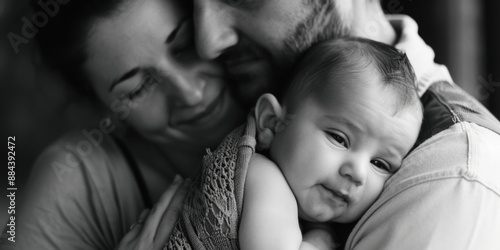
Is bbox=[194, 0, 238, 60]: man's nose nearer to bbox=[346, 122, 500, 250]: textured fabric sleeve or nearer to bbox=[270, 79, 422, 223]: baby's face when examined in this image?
bbox=[270, 79, 422, 223]: baby's face

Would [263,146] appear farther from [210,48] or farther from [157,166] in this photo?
[157,166]

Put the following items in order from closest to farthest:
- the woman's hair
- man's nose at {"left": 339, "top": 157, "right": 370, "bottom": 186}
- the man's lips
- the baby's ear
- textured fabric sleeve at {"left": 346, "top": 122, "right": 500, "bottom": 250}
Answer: textured fabric sleeve at {"left": 346, "top": 122, "right": 500, "bottom": 250} → man's nose at {"left": 339, "top": 157, "right": 370, "bottom": 186} → the baby's ear → the woman's hair → the man's lips

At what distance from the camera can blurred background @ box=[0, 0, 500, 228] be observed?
4.01 feet

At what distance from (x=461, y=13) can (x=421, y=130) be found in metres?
0.75

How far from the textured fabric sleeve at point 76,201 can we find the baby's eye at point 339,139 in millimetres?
629

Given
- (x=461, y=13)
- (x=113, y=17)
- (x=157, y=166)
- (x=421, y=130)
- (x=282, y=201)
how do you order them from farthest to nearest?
(x=461, y=13) < (x=157, y=166) < (x=113, y=17) < (x=421, y=130) < (x=282, y=201)

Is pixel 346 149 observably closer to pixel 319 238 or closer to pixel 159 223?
pixel 319 238

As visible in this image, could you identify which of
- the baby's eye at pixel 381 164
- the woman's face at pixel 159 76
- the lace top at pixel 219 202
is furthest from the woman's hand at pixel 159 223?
the baby's eye at pixel 381 164

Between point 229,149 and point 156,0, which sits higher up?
point 156,0

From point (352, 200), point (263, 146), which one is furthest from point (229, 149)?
point (352, 200)

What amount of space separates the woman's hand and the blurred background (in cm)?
33

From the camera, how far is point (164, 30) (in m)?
1.09

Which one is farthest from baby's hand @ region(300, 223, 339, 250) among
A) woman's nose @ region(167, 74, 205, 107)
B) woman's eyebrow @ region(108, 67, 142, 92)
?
woman's eyebrow @ region(108, 67, 142, 92)

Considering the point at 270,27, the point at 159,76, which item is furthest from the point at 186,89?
the point at 270,27
